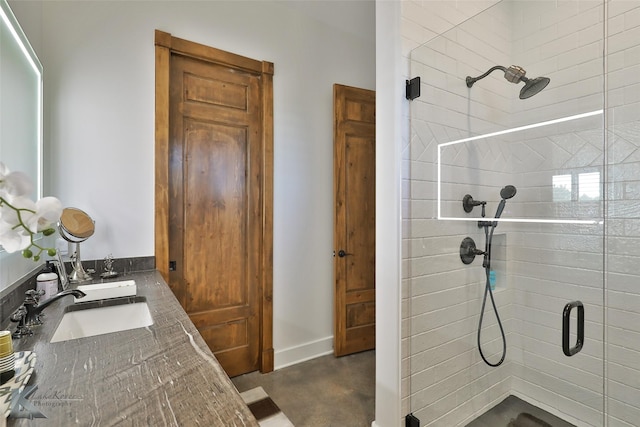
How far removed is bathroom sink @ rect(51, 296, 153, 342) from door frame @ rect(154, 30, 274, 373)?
25.6 inches

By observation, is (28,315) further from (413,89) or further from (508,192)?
(508,192)

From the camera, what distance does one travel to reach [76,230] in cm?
168

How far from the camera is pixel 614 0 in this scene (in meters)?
1.61

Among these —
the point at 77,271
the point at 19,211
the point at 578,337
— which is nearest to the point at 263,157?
the point at 77,271

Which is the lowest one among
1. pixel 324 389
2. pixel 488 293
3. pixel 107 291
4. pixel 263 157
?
pixel 324 389

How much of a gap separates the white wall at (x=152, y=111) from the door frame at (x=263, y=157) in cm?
6

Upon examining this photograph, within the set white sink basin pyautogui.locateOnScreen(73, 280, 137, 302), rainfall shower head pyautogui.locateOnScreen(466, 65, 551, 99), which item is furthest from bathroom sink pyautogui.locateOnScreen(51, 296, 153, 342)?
rainfall shower head pyautogui.locateOnScreen(466, 65, 551, 99)

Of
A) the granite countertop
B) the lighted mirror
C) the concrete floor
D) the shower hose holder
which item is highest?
the lighted mirror

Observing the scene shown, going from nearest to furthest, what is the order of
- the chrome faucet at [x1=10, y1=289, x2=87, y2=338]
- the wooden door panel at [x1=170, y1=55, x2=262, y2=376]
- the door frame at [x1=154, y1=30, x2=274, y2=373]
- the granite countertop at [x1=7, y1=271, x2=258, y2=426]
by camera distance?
the granite countertop at [x1=7, y1=271, x2=258, y2=426] → the chrome faucet at [x1=10, y1=289, x2=87, y2=338] → the door frame at [x1=154, y1=30, x2=274, y2=373] → the wooden door panel at [x1=170, y1=55, x2=262, y2=376]

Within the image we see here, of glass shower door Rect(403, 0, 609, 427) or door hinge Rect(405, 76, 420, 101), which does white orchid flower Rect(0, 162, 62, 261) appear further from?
door hinge Rect(405, 76, 420, 101)

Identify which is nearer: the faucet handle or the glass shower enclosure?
the faucet handle

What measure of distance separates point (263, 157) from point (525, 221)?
5.91ft

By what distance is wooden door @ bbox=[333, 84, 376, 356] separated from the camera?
275 cm

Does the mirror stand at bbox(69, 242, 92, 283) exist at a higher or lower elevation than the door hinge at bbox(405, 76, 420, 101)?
lower
